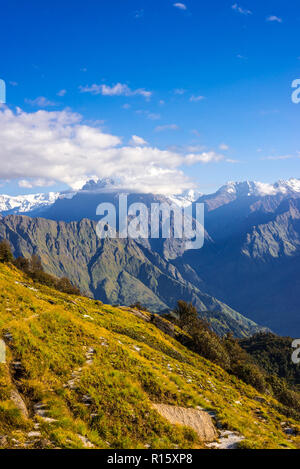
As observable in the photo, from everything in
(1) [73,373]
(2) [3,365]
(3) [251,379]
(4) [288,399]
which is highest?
(2) [3,365]

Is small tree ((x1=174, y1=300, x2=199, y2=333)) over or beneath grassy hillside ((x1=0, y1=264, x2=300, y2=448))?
beneath

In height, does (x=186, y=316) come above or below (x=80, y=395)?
below

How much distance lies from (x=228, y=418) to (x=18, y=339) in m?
18.0

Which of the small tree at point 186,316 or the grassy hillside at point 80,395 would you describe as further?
the small tree at point 186,316

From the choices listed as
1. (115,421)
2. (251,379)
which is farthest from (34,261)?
(115,421)

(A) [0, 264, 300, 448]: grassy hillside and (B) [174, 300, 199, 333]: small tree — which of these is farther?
(B) [174, 300, 199, 333]: small tree

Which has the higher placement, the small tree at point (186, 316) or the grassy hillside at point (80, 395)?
the grassy hillside at point (80, 395)

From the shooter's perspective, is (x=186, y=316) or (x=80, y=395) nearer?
(x=80, y=395)

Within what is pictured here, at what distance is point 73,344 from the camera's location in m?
23.2
